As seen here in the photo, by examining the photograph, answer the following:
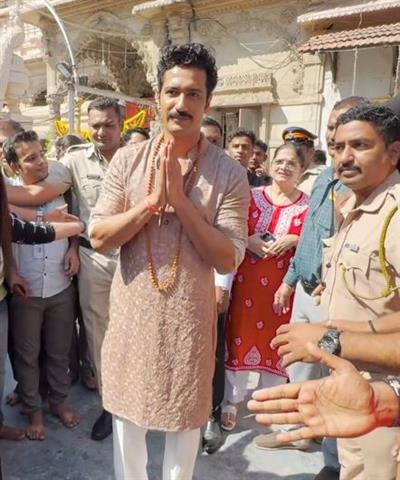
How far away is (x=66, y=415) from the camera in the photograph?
246cm

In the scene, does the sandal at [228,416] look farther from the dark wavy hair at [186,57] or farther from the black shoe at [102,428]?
the dark wavy hair at [186,57]

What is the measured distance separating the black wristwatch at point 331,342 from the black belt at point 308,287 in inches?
33.3

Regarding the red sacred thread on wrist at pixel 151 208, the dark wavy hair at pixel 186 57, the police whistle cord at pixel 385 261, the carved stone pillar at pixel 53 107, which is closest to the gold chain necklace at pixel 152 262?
the red sacred thread on wrist at pixel 151 208

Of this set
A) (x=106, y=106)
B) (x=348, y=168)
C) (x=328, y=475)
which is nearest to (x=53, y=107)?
(x=106, y=106)

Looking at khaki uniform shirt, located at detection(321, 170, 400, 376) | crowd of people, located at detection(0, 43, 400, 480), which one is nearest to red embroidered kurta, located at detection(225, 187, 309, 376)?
crowd of people, located at detection(0, 43, 400, 480)

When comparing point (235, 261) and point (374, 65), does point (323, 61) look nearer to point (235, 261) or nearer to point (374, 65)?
point (374, 65)

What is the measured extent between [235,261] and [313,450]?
1.47 metres

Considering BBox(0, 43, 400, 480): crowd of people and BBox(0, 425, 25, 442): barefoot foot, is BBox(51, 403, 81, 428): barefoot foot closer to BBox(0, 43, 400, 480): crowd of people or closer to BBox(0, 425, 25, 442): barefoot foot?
BBox(0, 425, 25, 442): barefoot foot

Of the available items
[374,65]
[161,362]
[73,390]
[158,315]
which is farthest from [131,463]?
[374,65]

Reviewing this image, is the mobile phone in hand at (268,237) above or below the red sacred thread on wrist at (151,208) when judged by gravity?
below

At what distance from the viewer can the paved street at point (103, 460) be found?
6.87 ft

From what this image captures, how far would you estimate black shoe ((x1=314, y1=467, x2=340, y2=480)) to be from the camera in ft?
6.63

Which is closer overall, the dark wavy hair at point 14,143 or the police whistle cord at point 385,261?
the police whistle cord at point 385,261

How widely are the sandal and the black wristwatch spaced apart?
56.4 inches
